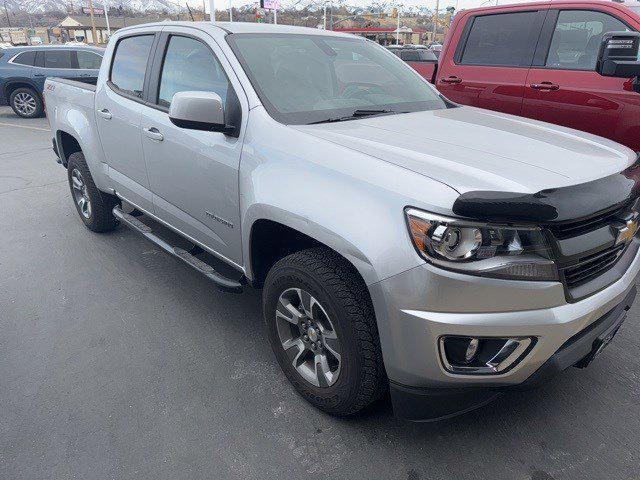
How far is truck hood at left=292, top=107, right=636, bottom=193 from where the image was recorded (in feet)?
5.87

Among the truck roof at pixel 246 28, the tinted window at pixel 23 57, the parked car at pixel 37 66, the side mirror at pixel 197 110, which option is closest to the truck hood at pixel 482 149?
the side mirror at pixel 197 110

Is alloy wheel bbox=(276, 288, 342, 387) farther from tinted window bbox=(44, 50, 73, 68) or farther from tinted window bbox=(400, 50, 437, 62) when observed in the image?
tinted window bbox=(44, 50, 73, 68)

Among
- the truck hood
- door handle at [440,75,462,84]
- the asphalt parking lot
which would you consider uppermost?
the truck hood

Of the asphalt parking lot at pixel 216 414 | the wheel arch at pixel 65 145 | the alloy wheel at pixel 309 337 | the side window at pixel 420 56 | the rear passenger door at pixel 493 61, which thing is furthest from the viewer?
the side window at pixel 420 56

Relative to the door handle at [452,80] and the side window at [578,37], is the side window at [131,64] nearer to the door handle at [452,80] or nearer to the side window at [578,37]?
the door handle at [452,80]

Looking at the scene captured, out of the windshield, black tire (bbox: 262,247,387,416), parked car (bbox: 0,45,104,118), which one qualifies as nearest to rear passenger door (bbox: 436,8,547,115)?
the windshield

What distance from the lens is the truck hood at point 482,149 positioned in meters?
1.79

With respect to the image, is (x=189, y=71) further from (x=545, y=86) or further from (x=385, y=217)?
(x=545, y=86)

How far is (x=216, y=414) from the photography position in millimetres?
2387

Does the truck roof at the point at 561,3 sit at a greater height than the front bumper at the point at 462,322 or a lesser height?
greater

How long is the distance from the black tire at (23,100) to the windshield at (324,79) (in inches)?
466

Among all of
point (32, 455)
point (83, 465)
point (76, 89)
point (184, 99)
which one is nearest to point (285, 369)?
point (83, 465)

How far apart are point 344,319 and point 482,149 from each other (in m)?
0.93

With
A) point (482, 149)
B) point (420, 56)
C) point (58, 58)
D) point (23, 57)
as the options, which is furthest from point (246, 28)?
point (23, 57)
